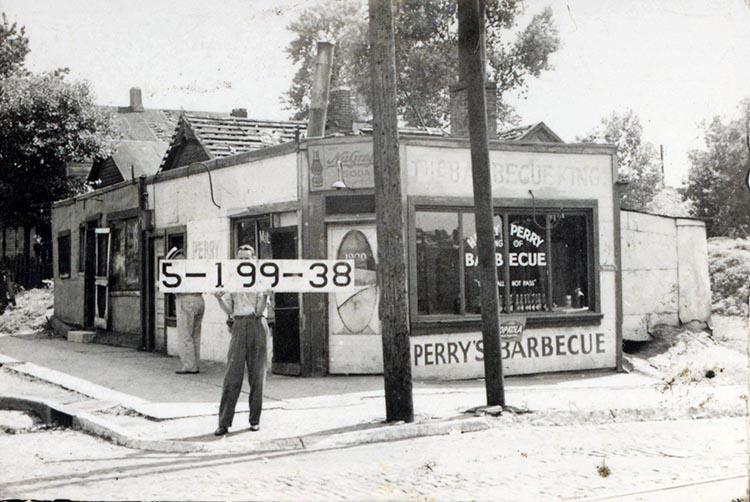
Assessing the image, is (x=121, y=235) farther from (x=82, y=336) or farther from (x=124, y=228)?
(x=82, y=336)

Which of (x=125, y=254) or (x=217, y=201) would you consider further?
(x=125, y=254)

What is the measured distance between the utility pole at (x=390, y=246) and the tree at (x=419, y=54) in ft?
58.3

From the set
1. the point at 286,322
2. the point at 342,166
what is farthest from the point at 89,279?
the point at 342,166

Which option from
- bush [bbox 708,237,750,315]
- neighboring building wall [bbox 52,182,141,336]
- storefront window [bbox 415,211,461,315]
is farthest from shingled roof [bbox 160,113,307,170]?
bush [bbox 708,237,750,315]

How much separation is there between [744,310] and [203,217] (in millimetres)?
11463

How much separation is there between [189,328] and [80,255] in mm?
8895

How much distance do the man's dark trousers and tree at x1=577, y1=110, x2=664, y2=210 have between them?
3604 centimetres

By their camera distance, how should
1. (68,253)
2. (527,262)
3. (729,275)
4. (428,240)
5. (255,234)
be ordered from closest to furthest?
(428,240), (527,262), (255,234), (729,275), (68,253)

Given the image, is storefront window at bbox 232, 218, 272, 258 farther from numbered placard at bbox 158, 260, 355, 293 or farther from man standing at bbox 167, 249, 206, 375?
numbered placard at bbox 158, 260, 355, 293

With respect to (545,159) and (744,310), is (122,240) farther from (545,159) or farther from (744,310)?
(744,310)

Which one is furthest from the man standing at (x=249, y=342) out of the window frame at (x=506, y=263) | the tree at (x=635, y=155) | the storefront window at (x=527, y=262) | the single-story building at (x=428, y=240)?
the tree at (x=635, y=155)

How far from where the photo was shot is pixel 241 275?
919 centimetres

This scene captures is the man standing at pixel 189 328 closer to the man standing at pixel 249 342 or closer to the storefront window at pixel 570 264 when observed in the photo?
the man standing at pixel 249 342

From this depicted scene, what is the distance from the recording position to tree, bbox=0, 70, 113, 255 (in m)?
18.8
